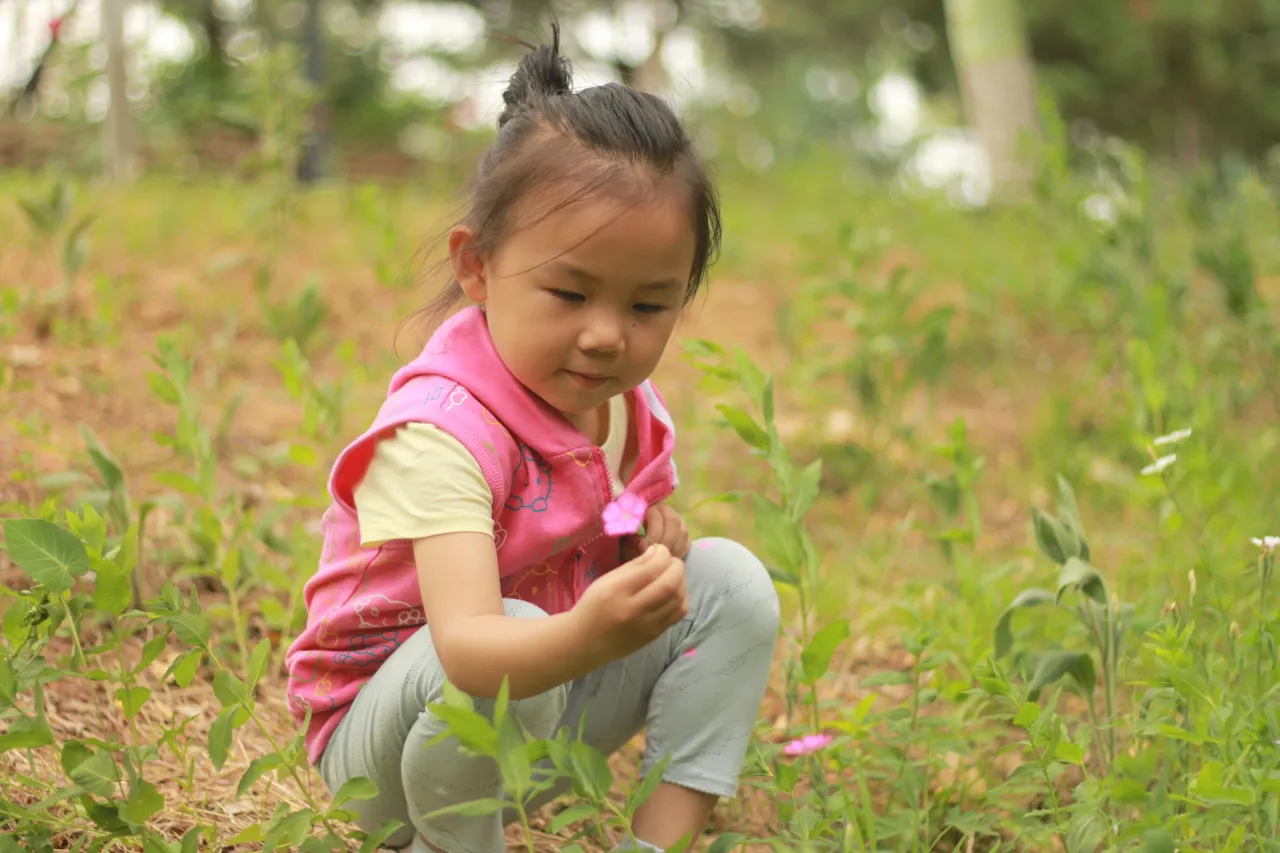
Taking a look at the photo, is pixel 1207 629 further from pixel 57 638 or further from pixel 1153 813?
pixel 57 638

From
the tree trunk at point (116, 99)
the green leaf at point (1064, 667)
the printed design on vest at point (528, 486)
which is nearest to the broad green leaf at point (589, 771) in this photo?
the printed design on vest at point (528, 486)

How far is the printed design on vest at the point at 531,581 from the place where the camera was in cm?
158

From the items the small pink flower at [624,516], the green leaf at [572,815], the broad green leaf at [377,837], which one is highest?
the small pink flower at [624,516]

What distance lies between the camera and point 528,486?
4.93 feet

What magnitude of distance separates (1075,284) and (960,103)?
13900mm

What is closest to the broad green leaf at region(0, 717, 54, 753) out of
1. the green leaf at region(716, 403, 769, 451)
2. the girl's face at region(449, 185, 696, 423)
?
the girl's face at region(449, 185, 696, 423)

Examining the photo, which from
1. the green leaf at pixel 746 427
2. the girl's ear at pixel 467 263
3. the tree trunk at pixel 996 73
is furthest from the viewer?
the tree trunk at pixel 996 73

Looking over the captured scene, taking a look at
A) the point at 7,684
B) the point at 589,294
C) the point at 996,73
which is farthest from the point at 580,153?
the point at 996,73

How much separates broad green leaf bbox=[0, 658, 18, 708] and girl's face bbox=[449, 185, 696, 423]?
0.64m

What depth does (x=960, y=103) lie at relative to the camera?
16.4 metres

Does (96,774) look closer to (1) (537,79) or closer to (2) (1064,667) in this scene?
(1) (537,79)

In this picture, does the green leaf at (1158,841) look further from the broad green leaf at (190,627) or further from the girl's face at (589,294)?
the broad green leaf at (190,627)

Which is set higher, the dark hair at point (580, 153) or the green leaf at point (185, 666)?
the dark hair at point (580, 153)

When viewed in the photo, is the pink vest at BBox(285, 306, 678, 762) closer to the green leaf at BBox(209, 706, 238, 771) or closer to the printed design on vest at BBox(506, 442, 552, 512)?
the printed design on vest at BBox(506, 442, 552, 512)
